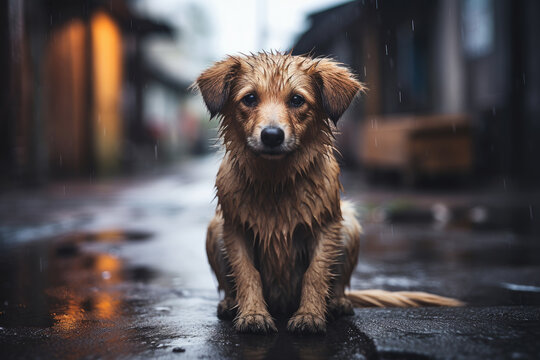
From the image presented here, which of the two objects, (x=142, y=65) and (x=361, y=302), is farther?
(x=142, y=65)

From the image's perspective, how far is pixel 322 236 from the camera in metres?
2.68

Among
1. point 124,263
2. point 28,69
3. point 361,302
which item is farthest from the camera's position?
point 28,69

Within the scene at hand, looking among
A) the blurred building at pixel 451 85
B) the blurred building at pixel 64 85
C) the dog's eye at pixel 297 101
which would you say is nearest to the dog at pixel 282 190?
the dog's eye at pixel 297 101

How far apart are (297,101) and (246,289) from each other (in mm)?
1000

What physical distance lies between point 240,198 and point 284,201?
0.75ft

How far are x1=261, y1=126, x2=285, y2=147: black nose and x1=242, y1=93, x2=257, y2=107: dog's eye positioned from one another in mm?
268

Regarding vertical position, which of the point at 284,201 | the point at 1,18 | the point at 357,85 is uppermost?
the point at 1,18

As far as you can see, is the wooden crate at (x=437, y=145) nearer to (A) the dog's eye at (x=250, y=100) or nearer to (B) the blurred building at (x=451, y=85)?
(B) the blurred building at (x=451, y=85)

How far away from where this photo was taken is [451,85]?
1509 cm

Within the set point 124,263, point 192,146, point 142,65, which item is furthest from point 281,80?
point 192,146

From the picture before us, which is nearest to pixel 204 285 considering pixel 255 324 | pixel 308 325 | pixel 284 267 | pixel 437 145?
pixel 284 267

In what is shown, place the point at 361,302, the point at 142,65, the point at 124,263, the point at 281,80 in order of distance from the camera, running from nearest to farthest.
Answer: the point at 281,80, the point at 361,302, the point at 124,263, the point at 142,65

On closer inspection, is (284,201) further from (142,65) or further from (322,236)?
(142,65)

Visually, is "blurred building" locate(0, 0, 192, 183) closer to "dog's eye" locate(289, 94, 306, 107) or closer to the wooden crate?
the wooden crate
